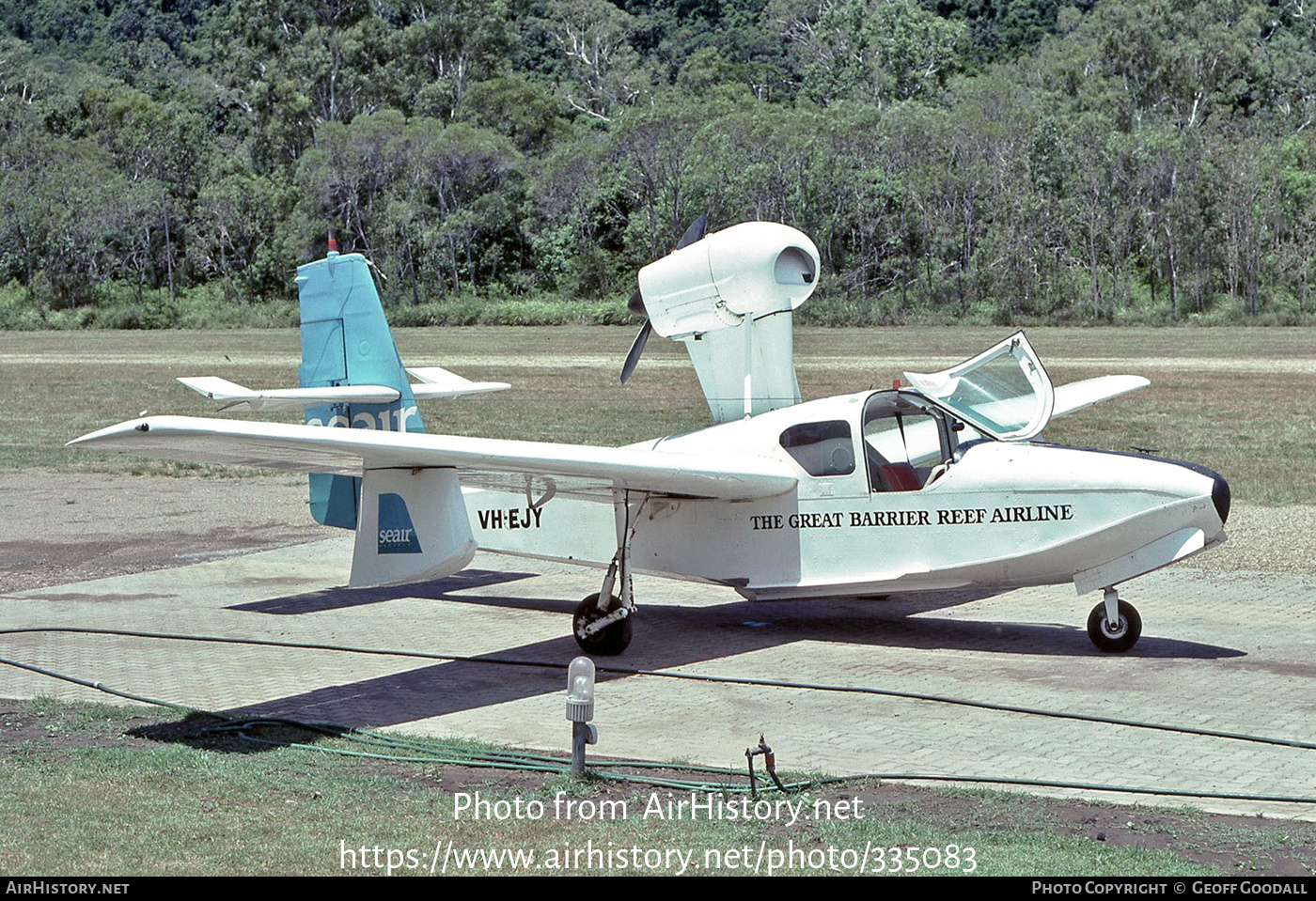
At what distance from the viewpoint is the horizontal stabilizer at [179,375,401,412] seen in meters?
12.6

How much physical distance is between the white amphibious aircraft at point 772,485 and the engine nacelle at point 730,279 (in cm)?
2

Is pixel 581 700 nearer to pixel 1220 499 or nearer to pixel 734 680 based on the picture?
pixel 734 680

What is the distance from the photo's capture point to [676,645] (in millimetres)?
12672

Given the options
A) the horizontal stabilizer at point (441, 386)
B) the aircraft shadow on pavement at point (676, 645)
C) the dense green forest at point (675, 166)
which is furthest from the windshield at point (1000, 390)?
the dense green forest at point (675, 166)

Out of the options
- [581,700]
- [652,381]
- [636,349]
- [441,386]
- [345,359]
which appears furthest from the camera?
[652,381]

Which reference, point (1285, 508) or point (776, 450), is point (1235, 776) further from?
point (1285, 508)

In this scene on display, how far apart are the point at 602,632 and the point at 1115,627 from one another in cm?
417

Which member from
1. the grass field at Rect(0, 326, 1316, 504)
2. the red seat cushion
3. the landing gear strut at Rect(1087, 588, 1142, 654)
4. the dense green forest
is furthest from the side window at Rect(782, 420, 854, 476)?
the dense green forest

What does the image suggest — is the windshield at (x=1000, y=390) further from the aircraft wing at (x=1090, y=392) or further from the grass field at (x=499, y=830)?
the grass field at (x=499, y=830)

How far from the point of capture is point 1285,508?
63.3 feet

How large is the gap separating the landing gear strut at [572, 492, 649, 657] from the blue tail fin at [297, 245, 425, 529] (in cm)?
302

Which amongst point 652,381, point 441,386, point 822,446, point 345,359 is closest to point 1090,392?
point 822,446

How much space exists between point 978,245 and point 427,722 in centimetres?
6535
